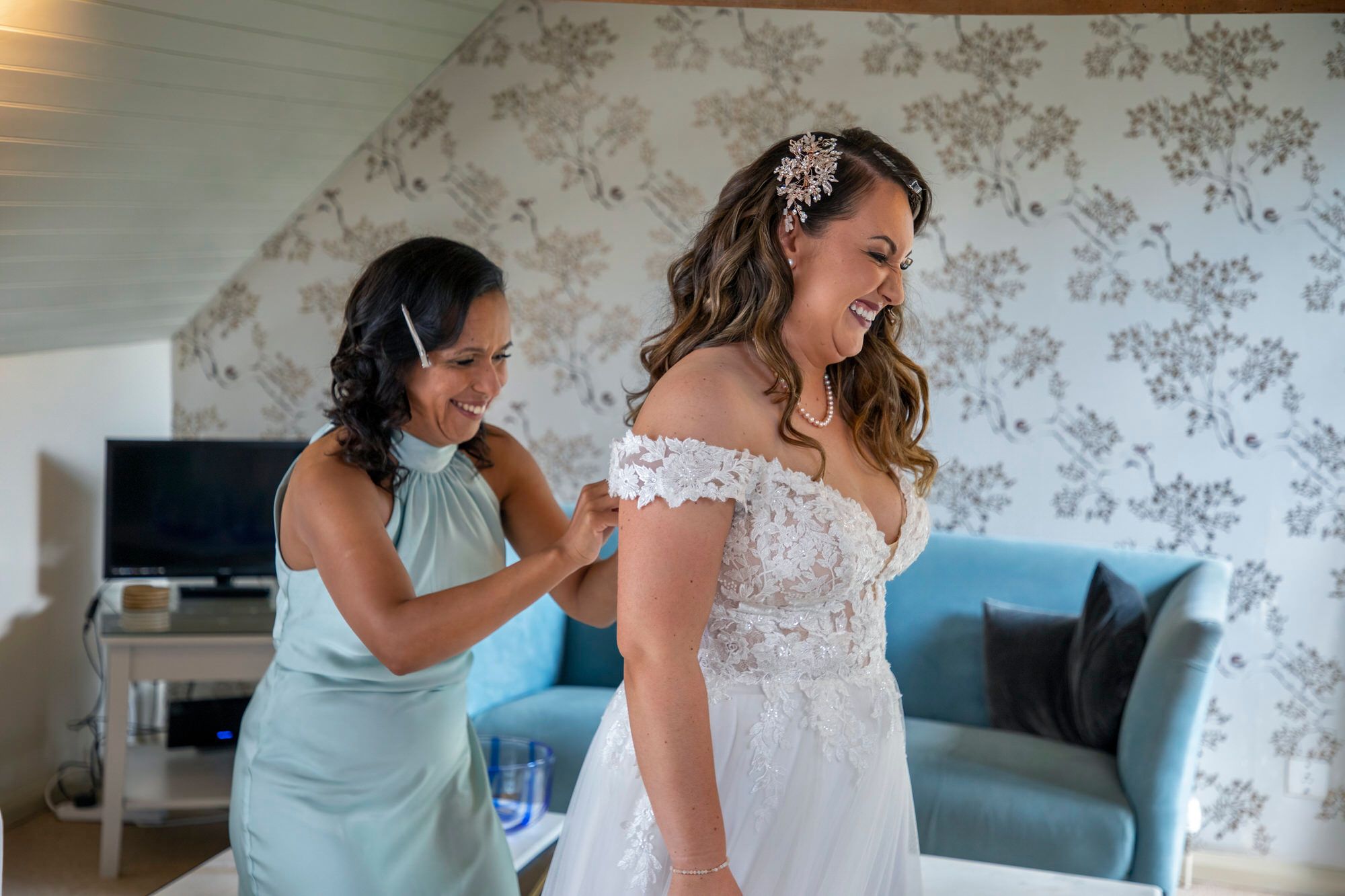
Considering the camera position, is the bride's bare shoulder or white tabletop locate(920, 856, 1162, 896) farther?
white tabletop locate(920, 856, 1162, 896)

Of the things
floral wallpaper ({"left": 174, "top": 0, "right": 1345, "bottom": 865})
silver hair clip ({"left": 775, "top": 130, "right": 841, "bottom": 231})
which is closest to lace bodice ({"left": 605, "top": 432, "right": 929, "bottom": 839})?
silver hair clip ({"left": 775, "top": 130, "right": 841, "bottom": 231})

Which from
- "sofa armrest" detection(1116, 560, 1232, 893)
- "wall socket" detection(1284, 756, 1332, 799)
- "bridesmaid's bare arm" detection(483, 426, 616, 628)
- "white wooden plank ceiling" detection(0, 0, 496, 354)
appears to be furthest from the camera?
"wall socket" detection(1284, 756, 1332, 799)

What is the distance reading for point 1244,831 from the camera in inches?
138

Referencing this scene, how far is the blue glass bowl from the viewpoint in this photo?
87.7 inches

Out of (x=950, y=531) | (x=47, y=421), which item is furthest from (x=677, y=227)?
(x=47, y=421)

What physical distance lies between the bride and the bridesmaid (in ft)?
0.73

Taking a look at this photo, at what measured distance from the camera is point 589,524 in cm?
147

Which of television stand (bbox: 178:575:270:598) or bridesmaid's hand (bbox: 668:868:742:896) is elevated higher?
bridesmaid's hand (bbox: 668:868:742:896)

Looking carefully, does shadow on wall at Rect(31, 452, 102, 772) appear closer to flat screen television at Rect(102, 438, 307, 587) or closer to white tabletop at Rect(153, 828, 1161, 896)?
flat screen television at Rect(102, 438, 307, 587)

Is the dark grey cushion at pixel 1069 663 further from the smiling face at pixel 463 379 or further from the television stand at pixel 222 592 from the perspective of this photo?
the television stand at pixel 222 592

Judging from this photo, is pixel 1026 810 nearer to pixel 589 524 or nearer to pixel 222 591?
pixel 589 524

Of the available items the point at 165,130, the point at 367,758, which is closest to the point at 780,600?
the point at 367,758

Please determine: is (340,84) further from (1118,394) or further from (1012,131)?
(1118,394)

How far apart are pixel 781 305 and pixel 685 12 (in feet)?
8.77
